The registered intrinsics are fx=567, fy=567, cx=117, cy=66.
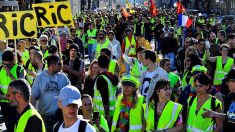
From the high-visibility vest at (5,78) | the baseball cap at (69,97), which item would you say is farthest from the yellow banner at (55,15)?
the baseball cap at (69,97)

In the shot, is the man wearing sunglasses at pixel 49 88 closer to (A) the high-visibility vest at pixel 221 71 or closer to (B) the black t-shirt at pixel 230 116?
(B) the black t-shirt at pixel 230 116

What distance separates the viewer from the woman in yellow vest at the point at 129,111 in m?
6.60

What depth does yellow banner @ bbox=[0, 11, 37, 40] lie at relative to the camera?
9516 mm

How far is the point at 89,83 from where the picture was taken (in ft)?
27.0

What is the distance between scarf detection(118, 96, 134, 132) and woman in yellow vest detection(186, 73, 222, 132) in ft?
2.25

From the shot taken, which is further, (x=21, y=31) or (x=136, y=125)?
(x=21, y=31)

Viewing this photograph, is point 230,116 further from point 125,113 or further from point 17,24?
point 17,24

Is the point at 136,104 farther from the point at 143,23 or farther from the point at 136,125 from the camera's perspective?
the point at 143,23

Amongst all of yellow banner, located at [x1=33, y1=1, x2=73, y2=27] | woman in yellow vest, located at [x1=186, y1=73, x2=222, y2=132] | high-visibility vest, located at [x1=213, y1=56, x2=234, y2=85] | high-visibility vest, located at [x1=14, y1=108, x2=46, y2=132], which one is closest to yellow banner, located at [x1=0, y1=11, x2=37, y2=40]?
yellow banner, located at [x1=33, y1=1, x2=73, y2=27]

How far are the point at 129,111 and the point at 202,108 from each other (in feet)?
2.83

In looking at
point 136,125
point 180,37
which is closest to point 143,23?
point 180,37

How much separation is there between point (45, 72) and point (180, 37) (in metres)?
15.9

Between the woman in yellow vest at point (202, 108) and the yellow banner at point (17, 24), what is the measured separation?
4013 millimetres

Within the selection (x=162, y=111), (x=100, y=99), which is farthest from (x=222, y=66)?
(x=162, y=111)
